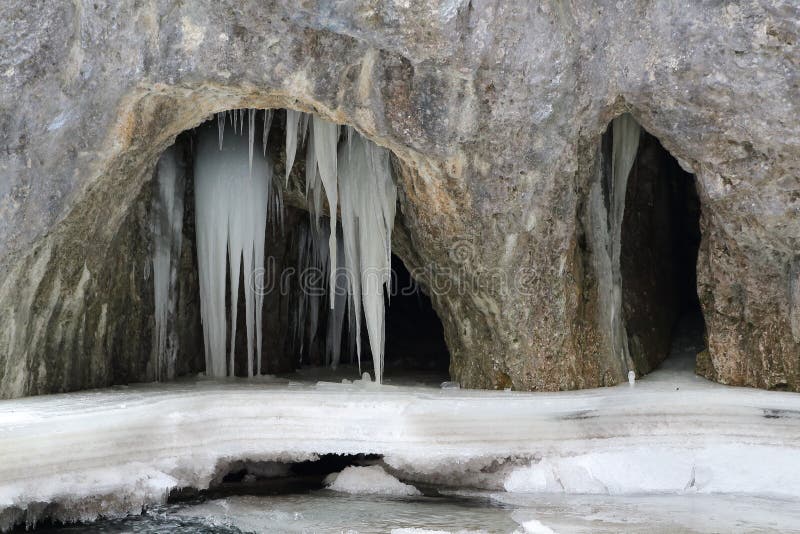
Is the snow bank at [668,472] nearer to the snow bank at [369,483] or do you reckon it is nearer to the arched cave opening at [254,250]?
the snow bank at [369,483]

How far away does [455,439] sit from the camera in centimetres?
469

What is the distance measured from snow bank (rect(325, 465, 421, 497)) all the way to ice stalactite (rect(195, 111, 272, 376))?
1.89 meters

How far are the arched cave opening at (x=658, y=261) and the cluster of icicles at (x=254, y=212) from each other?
170cm

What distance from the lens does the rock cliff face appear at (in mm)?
4758

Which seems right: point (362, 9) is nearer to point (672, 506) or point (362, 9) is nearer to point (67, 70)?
point (67, 70)

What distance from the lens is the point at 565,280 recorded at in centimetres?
552

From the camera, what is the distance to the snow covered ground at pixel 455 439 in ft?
14.2

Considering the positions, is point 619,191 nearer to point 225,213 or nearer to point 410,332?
point 225,213

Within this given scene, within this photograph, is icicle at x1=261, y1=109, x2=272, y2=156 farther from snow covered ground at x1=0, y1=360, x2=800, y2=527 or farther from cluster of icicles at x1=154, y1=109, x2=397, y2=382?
snow covered ground at x1=0, y1=360, x2=800, y2=527

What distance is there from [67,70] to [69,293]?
1415 millimetres

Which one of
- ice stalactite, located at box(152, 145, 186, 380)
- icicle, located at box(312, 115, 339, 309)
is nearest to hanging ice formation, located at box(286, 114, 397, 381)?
icicle, located at box(312, 115, 339, 309)

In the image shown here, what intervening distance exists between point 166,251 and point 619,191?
3.34 metres

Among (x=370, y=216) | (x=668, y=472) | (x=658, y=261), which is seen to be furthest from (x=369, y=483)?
(x=658, y=261)

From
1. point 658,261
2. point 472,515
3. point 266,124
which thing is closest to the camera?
point 472,515
